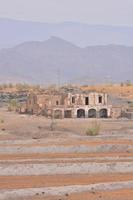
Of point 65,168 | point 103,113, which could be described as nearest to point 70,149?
point 65,168

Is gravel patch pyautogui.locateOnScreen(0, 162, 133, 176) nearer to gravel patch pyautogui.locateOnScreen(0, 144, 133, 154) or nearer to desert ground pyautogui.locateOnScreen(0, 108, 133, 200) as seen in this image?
desert ground pyautogui.locateOnScreen(0, 108, 133, 200)

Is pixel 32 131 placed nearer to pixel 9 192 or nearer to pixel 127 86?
pixel 9 192

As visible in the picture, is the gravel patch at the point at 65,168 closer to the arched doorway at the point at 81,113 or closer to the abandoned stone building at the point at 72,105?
the abandoned stone building at the point at 72,105

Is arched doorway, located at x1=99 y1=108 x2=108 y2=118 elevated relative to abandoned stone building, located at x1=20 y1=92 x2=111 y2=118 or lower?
lower

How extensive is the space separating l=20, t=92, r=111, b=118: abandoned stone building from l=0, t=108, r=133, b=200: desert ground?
30.8 meters

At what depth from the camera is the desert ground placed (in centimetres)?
2217

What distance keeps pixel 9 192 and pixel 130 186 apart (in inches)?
182

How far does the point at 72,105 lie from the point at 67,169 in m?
45.4

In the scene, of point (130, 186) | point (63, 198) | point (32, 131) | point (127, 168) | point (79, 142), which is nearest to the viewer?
point (63, 198)

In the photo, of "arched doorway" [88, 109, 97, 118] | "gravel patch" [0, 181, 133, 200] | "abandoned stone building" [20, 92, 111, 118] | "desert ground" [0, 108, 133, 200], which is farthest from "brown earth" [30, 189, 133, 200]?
"arched doorway" [88, 109, 97, 118]

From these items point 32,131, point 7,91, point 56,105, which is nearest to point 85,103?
point 56,105

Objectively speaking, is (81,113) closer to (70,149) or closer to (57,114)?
(57,114)

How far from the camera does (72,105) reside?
7331 centimetres

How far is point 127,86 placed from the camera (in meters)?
113
